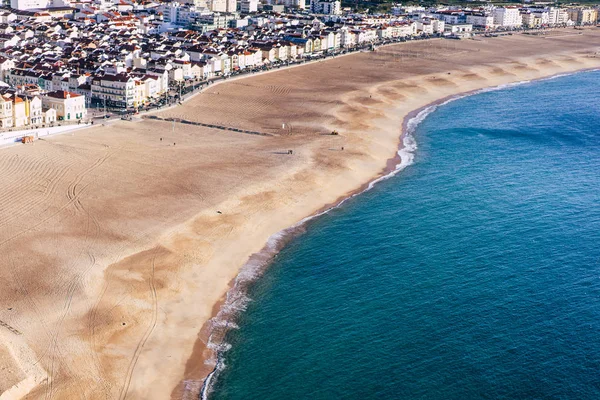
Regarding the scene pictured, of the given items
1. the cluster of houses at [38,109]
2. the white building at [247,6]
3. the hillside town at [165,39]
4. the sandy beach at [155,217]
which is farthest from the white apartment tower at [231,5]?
the cluster of houses at [38,109]

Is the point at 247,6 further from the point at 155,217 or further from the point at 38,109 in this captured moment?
the point at 155,217

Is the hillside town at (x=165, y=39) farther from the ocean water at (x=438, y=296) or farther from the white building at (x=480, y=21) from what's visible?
the ocean water at (x=438, y=296)

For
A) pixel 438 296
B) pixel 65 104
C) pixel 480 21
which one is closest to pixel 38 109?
pixel 65 104

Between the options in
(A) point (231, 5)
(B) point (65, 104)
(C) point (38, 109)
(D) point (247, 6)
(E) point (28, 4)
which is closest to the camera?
(C) point (38, 109)

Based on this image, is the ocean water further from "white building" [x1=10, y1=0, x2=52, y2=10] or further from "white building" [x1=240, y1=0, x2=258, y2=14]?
"white building" [x1=240, y1=0, x2=258, y2=14]

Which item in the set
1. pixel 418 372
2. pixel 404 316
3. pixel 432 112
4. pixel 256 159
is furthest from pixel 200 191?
pixel 432 112

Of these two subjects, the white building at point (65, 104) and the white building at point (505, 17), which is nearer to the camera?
the white building at point (65, 104)
